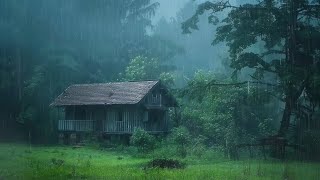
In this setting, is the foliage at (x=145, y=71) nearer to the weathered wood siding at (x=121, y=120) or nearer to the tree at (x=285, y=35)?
the weathered wood siding at (x=121, y=120)

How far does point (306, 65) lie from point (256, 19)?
369 centimetres

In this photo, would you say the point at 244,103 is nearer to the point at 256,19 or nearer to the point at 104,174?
the point at 256,19

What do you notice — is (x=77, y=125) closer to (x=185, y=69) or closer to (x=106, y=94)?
(x=106, y=94)

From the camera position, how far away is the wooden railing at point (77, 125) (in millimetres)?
32406

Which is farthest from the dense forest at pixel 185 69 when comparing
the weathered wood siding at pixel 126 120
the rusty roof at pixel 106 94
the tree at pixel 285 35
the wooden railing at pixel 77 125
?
the rusty roof at pixel 106 94

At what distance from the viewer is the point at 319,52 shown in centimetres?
2262

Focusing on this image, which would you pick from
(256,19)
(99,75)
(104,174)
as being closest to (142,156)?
(104,174)

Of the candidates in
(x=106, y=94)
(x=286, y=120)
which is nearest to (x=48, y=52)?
(x=106, y=94)

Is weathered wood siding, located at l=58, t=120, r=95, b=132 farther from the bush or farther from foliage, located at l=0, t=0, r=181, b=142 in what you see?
the bush

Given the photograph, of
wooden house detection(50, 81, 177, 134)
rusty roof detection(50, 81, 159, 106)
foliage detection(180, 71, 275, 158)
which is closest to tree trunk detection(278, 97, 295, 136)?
foliage detection(180, 71, 275, 158)

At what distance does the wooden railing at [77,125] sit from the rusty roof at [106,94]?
1.80m

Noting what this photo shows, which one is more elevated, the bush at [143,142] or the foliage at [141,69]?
the foliage at [141,69]

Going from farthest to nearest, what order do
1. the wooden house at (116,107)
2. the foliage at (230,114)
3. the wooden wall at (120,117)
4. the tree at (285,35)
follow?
the wooden wall at (120,117), the wooden house at (116,107), the foliage at (230,114), the tree at (285,35)

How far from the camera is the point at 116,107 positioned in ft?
105
